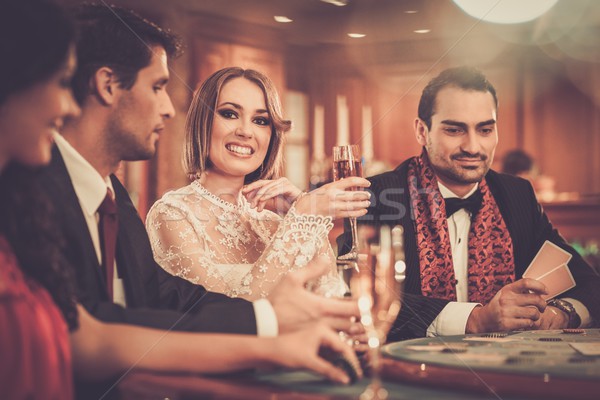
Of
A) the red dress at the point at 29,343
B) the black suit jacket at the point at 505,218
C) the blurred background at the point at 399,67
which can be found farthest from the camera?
the blurred background at the point at 399,67

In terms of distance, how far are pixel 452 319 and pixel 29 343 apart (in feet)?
4.72

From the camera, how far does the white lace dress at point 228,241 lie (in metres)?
2.06

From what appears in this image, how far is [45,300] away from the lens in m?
1.04

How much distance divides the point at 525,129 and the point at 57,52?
8.53m

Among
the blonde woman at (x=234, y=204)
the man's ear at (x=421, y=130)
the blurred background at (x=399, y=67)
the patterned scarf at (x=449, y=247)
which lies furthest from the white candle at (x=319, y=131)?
the blonde woman at (x=234, y=204)

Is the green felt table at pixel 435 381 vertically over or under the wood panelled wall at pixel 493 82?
under

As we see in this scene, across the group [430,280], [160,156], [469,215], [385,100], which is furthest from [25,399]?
[385,100]

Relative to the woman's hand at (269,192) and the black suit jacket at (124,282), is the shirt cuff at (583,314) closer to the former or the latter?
the woman's hand at (269,192)

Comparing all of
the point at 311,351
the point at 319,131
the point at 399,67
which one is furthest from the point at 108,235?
the point at 399,67

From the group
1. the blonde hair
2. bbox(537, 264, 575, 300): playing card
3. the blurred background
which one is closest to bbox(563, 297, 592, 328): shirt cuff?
bbox(537, 264, 575, 300): playing card

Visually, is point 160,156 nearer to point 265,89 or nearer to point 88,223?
point 265,89

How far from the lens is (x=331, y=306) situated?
1.19 metres

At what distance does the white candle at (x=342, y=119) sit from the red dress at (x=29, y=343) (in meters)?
7.95

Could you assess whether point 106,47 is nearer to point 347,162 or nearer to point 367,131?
point 347,162
